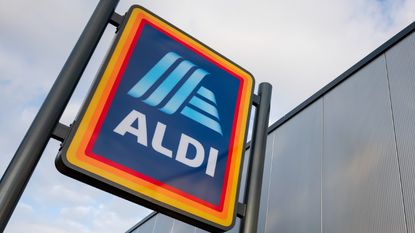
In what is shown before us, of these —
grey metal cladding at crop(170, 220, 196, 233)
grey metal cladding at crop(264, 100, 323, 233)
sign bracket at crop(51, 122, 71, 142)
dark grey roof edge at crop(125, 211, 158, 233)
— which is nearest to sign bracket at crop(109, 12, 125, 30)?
sign bracket at crop(51, 122, 71, 142)

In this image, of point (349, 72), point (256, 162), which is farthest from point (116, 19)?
point (349, 72)

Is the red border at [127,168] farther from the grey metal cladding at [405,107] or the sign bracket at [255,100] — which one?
the grey metal cladding at [405,107]

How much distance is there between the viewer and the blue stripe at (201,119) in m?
2.19

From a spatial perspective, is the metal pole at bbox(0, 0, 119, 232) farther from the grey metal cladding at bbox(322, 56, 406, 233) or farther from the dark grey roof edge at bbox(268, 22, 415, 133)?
the dark grey roof edge at bbox(268, 22, 415, 133)

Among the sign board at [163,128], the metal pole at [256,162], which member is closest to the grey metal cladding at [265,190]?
the metal pole at [256,162]

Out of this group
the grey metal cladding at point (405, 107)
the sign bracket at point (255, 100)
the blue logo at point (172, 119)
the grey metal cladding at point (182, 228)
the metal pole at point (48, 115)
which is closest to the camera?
the metal pole at point (48, 115)

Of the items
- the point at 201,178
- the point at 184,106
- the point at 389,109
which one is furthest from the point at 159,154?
the point at 389,109

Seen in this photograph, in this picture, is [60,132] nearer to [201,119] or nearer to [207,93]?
[201,119]

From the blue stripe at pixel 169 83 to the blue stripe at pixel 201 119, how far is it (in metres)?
0.15

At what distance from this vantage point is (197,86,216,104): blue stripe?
2371mm

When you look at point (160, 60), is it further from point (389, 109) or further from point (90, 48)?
point (389, 109)

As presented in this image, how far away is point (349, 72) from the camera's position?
5902 mm

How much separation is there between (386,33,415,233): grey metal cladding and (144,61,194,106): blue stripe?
280cm

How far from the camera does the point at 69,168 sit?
1637mm
